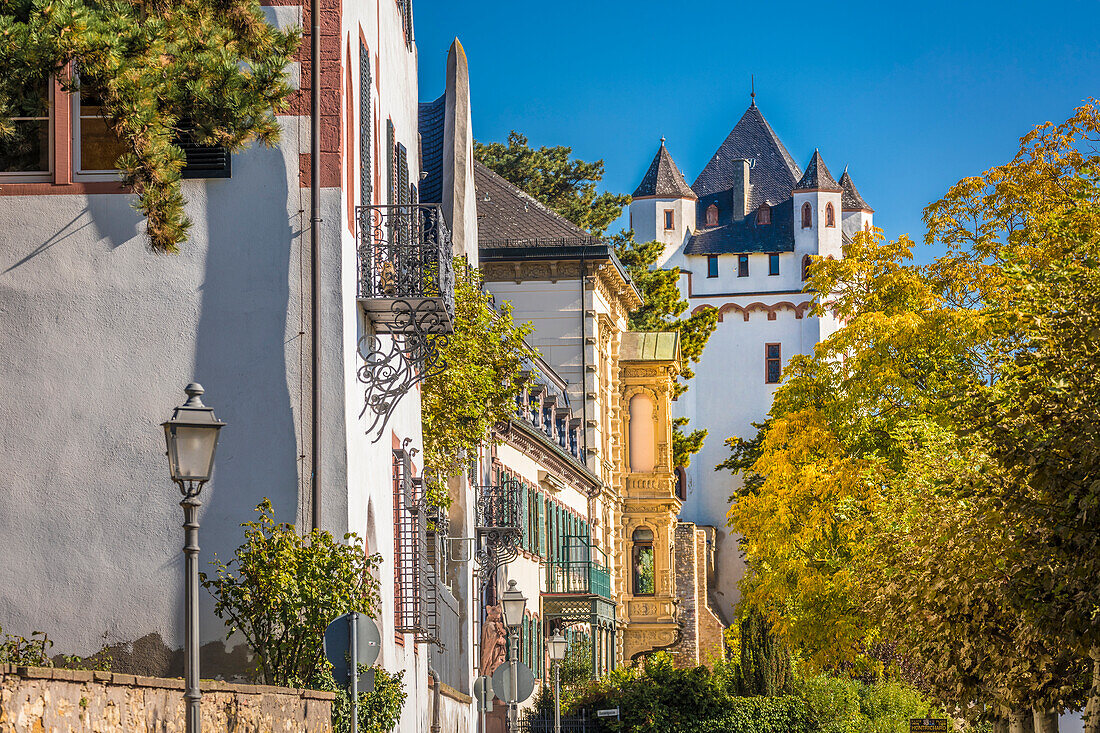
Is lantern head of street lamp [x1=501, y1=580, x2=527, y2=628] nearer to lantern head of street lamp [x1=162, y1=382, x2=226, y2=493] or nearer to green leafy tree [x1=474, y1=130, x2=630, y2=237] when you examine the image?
lantern head of street lamp [x1=162, y1=382, x2=226, y2=493]

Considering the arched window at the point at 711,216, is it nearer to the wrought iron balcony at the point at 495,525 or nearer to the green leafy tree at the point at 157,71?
the wrought iron balcony at the point at 495,525

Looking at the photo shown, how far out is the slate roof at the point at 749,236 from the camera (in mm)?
101500

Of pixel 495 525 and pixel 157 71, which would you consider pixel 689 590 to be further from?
pixel 157 71

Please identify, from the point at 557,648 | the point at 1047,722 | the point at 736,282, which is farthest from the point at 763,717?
the point at 736,282

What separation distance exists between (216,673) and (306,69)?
5961 millimetres

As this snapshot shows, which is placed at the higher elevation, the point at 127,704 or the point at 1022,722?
the point at 127,704

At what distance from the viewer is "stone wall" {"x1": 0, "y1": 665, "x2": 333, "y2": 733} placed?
8.50m

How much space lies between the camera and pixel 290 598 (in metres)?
15.2

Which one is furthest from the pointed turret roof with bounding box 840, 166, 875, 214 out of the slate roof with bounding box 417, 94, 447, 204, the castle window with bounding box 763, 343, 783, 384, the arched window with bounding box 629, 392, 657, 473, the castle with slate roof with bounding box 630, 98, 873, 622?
the slate roof with bounding box 417, 94, 447, 204

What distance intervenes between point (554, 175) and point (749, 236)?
106 feet

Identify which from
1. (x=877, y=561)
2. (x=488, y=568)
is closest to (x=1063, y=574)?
(x=877, y=561)

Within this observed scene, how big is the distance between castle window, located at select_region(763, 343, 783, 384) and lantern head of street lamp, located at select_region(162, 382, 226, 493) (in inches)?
3500

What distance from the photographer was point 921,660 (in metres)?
21.5

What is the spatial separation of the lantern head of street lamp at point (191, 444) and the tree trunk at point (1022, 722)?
12.8m
